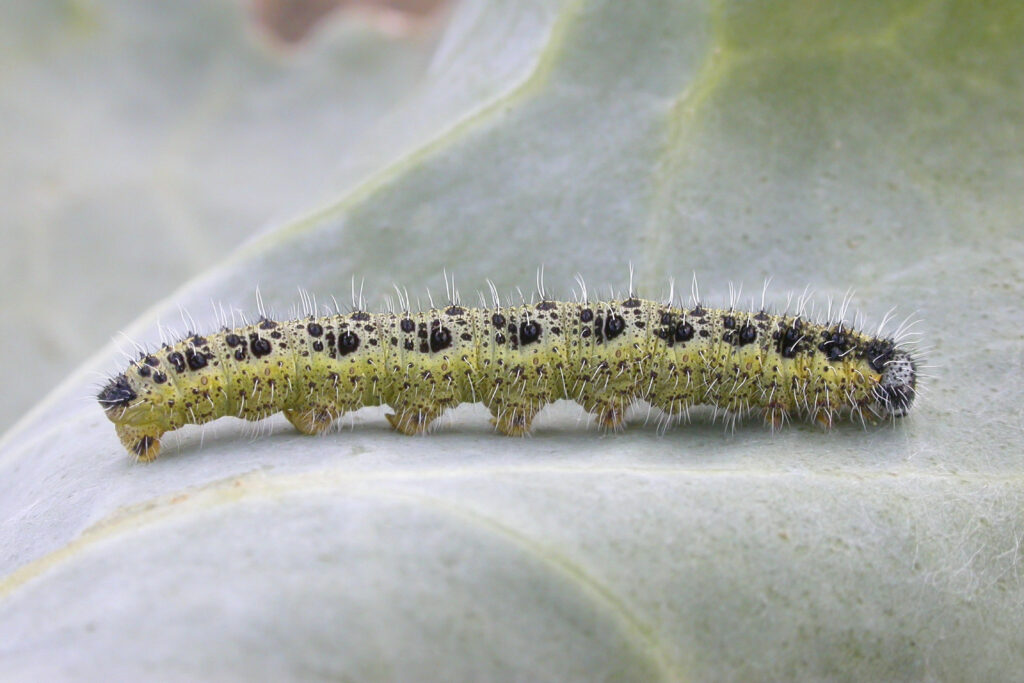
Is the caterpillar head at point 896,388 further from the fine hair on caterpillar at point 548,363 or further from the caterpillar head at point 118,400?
the caterpillar head at point 118,400

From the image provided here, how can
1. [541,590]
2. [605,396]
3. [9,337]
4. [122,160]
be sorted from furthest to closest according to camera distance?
[122,160] → [9,337] → [605,396] → [541,590]

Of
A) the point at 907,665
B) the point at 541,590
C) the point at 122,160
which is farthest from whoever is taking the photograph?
the point at 122,160

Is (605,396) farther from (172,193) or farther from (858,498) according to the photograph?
(172,193)

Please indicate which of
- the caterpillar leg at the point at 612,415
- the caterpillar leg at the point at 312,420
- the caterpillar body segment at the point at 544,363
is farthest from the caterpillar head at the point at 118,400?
the caterpillar leg at the point at 612,415

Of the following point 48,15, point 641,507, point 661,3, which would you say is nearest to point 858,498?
point 641,507

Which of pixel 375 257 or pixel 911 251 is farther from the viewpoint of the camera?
pixel 375 257

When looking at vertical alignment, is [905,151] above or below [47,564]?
above

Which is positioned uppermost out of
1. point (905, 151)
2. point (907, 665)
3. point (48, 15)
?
point (48, 15)
